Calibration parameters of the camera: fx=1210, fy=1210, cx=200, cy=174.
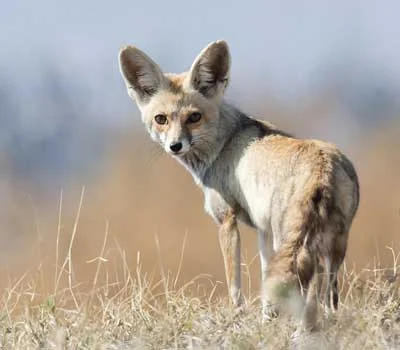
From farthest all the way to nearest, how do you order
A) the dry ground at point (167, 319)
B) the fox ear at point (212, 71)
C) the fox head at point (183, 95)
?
the fox ear at point (212, 71)
the fox head at point (183, 95)
the dry ground at point (167, 319)

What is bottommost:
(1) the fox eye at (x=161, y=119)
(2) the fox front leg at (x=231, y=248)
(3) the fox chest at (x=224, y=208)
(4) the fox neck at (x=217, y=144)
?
(2) the fox front leg at (x=231, y=248)

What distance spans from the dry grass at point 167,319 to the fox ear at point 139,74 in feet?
4.12

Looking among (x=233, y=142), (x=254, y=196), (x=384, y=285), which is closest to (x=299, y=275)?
(x=384, y=285)

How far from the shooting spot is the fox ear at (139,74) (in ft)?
28.0

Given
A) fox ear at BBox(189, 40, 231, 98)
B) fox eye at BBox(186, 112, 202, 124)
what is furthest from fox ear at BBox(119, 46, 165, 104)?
fox eye at BBox(186, 112, 202, 124)

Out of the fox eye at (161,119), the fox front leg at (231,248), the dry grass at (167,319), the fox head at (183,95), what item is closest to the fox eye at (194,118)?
the fox head at (183,95)

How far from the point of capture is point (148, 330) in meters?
6.69

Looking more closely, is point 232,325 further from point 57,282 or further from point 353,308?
point 57,282

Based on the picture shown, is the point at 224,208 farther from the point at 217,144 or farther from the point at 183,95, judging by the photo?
the point at 183,95

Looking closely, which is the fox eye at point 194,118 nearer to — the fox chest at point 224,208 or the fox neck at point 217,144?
the fox neck at point 217,144

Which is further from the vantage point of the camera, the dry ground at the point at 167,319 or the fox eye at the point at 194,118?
the fox eye at the point at 194,118

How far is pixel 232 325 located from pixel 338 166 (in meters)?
1.14

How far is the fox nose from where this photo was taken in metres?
8.02

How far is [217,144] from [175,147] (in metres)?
0.43
